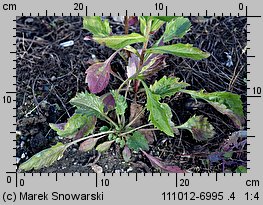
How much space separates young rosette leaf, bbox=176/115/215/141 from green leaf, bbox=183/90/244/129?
Result: 8 centimetres

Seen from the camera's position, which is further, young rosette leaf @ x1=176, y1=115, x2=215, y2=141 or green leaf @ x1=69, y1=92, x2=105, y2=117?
young rosette leaf @ x1=176, y1=115, x2=215, y2=141

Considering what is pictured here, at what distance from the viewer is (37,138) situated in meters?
2.22

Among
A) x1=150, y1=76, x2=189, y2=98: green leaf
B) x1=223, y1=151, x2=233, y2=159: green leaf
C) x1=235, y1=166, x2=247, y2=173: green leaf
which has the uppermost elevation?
x1=150, y1=76, x2=189, y2=98: green leaf

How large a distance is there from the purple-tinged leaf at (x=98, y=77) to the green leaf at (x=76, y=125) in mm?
141

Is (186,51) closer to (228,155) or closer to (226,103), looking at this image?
(226,103)

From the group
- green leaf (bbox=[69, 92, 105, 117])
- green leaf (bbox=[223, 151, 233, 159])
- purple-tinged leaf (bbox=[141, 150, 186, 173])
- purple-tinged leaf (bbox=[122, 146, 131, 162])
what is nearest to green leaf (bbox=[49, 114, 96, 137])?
green leaf (bbox=[69, 92, 105, 117])

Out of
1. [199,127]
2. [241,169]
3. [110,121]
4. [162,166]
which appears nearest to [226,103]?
[199,127]

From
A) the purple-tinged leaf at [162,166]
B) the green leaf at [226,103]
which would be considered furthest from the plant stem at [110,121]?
the green leaf at [226,103]

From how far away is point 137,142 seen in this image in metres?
2.11

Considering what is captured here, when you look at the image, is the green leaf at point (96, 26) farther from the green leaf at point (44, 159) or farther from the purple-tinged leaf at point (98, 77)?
the green leaf at point (44, 159)

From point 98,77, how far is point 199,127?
19.7 inches

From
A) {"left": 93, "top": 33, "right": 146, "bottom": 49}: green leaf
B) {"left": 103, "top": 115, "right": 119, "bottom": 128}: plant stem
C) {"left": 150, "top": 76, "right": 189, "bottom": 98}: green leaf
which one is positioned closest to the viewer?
{"left": 93, "top": 33, "right": 146, "bottom": 49}: green leaf

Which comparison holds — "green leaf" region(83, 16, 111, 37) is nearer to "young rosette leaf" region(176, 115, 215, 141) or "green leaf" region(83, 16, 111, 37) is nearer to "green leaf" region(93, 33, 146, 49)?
"green leaf" region(93, 33, 146, 49)

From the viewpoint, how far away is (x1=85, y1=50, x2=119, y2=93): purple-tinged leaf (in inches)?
81.5
